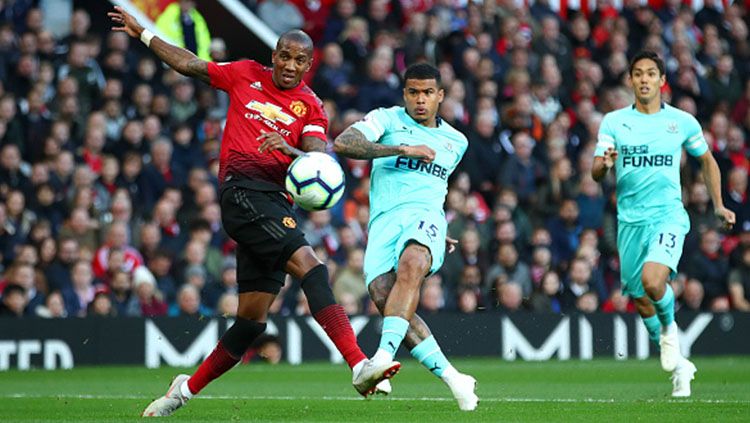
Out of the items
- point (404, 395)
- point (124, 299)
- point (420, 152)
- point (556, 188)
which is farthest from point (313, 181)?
point (556, 188)

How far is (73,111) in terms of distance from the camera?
60.7ft

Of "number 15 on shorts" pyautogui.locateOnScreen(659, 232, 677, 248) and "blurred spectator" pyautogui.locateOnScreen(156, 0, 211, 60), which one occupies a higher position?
"blurred spectator" pyautogui.locateOnScreen(156, 0, 211, 60)

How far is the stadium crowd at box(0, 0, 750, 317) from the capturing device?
17.5 metres

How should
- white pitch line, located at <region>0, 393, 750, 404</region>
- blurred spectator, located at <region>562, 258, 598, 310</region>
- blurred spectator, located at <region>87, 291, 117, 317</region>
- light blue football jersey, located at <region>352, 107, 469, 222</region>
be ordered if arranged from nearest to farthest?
light blue football jersey, located at <region>352, 107, 469, 222</region>
white pitch line, located at <region>0, 393, 750, 404</region>
blurred spectator, located at <region>87, 291, 117, 317</region>
blurred spectator, located at <region>562, 258, 598, 310</region>

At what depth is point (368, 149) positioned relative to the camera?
10.2m

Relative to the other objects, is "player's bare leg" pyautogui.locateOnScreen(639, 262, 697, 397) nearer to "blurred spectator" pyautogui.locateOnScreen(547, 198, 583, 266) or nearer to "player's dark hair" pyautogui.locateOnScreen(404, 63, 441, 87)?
"player's dark hair" pyautogui.locateOnScreen(404, 63, 441, 87)

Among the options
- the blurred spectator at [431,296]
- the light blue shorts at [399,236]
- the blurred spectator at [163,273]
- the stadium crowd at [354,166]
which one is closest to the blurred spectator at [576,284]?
the stadium crowd at [354,166]

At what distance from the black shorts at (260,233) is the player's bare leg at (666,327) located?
3475 millimetres

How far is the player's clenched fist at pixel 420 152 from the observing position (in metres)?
10.1

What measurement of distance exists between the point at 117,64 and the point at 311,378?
19.6ft

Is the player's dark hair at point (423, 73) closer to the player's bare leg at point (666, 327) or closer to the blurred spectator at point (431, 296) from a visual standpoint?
the player's bare leg at point (666, 327)

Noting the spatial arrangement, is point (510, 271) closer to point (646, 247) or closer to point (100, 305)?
point (100, 305)

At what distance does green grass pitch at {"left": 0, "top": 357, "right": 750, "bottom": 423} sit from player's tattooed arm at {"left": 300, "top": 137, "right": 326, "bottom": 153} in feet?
5.73

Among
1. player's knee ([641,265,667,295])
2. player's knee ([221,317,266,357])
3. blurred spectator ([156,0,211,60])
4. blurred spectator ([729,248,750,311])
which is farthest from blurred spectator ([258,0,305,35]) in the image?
player's knee ([221,317,266,357])
